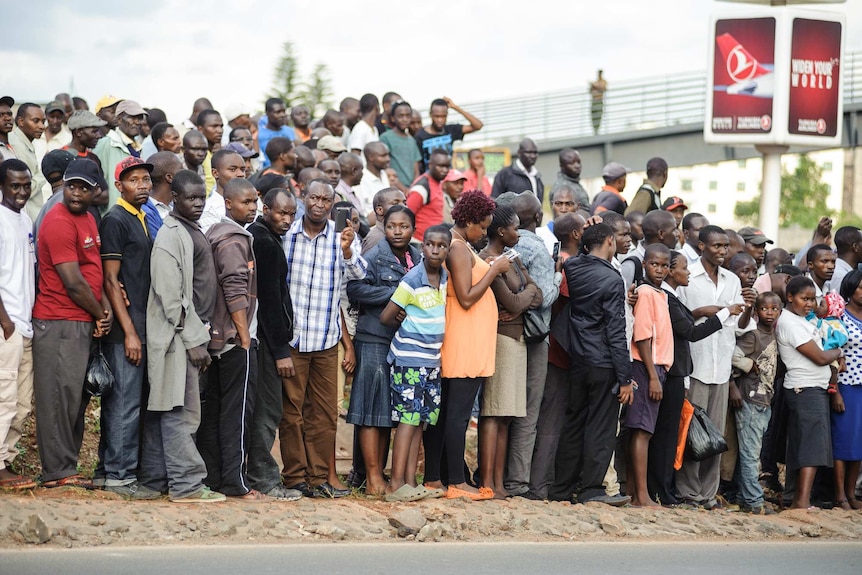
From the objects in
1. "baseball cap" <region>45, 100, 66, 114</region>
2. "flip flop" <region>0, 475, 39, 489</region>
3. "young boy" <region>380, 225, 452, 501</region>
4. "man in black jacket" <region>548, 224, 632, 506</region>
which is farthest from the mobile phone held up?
"baseball cap" <region>45, 100, 66, 114</region>

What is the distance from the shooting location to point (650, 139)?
2577 cm

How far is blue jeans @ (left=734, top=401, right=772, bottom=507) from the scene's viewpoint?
9680mm

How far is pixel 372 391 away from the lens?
8.25 metres

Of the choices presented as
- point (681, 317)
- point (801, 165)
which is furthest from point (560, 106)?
point (801, 165)

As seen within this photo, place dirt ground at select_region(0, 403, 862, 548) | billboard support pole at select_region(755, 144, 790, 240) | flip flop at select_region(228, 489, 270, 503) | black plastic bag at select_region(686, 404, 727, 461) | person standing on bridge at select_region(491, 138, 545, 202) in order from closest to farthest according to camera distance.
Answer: dirt ground at select_region(0, 403, 862, 548) → flip flop at select_region(228, 489, 270, 503) → black plastic bag at select_region(686, 404, 727, 461) → person standing on bridge at select_region(491, 138, 545, 202) → billboard support pole at select_region(755, 144, 790, 240)

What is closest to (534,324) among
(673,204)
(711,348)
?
(711,348)

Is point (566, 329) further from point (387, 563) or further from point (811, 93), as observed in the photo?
point (811, 93)

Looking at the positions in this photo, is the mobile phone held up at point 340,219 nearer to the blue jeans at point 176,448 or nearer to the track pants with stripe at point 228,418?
the track pants with stripe at point 228,418

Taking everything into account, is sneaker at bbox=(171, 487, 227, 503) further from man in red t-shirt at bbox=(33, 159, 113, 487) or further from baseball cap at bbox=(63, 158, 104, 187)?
baseball cap at bbox=(63, 158, 104, 187)

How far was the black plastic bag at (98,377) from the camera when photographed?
7.36m

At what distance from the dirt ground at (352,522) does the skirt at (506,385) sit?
71 centimetres

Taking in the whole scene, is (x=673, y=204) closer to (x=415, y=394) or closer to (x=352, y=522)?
(x=415, y=394)

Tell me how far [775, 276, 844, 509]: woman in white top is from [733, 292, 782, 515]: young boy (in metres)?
0.12

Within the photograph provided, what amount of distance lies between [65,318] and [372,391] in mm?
2289
